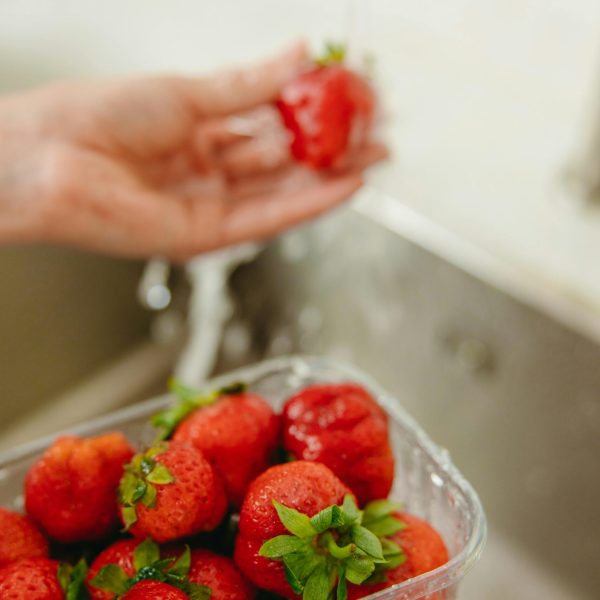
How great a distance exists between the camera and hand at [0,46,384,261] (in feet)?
2.68

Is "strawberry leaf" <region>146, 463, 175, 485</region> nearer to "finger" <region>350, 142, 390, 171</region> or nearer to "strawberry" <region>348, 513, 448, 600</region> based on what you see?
"strawberry" <region>348, 513, 448, 600</region>

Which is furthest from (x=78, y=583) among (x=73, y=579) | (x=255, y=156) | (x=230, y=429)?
(x=255, y=156)

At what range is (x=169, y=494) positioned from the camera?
0.39 meters

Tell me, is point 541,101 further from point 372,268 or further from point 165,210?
point 165,210

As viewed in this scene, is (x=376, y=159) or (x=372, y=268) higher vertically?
(x=376, y=159)

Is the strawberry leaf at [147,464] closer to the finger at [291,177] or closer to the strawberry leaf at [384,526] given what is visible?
the strawberry leaf at [384,526]

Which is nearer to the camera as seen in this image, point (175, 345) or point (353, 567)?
point (353, 567)

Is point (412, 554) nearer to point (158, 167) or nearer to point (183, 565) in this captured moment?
point (183, 565)

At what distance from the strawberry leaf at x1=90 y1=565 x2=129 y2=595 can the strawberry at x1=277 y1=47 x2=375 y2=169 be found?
1.72ft

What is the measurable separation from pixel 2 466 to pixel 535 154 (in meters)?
0.71

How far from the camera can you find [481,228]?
3.02ft

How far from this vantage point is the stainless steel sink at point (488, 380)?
0.83 meters

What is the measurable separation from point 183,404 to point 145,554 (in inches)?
4.1

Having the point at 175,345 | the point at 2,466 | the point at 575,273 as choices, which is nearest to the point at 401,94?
the point at 575,273
